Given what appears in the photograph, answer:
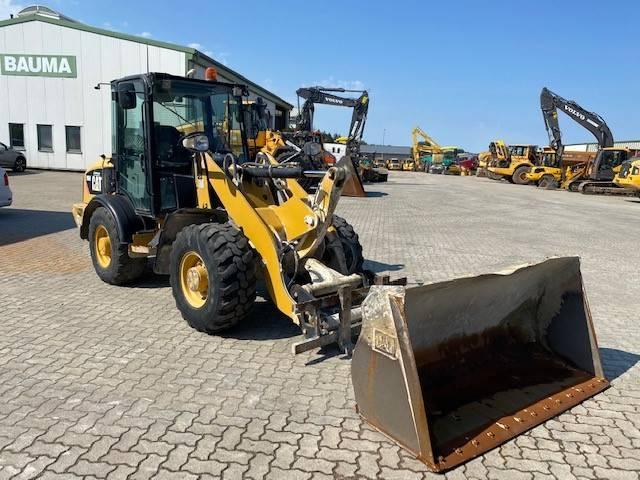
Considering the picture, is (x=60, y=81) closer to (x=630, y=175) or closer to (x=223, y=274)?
(x=223, y=274)

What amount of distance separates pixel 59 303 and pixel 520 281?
15.6ft

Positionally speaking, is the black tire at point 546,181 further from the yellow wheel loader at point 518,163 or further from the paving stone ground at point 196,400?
the paving stone ground at point 196,400

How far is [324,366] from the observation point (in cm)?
421

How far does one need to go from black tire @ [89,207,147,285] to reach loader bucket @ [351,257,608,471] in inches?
149

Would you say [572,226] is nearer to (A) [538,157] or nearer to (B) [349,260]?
(B) [349,260]

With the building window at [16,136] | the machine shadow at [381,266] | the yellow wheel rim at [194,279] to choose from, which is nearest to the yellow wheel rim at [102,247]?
→ the yellow wheel rim at [194,279]

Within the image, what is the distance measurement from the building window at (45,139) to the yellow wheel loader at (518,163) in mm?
26137

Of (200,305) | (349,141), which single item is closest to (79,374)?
(200,305)

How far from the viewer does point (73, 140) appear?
24.5m

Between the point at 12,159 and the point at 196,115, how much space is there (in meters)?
21.1

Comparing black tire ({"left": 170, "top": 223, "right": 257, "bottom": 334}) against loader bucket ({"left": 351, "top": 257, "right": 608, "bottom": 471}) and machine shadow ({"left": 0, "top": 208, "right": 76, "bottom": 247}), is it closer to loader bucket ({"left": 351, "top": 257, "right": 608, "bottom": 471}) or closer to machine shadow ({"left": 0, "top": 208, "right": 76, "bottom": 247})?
loader bucket ({"left": 351, "top": 257, "right": 608, "bottom": 471})

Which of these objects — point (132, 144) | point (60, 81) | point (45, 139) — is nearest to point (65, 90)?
point (60, 81)

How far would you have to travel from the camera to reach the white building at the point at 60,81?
23.1 m

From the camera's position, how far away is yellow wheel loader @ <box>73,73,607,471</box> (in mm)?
3168
